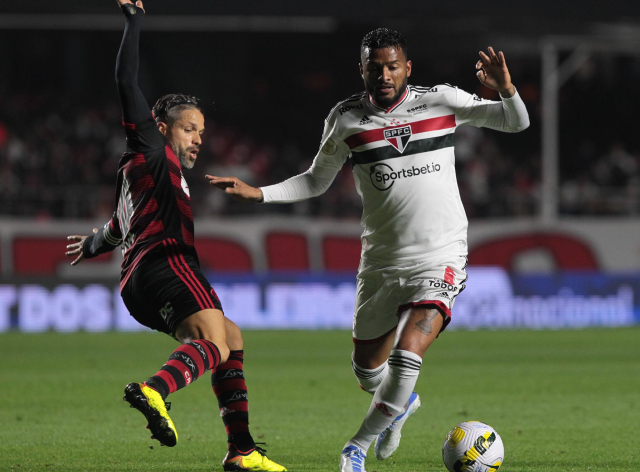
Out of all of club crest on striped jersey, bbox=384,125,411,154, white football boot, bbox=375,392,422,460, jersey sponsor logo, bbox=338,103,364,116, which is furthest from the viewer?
white football boot, bbox=375,392,422,460

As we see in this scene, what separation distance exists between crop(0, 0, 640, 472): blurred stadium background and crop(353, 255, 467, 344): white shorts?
32.8 inches

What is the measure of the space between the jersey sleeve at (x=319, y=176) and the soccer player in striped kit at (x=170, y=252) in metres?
0.52

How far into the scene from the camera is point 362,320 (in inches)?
221

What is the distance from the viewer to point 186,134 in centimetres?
540

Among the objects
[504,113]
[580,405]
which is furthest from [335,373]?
[504,113]

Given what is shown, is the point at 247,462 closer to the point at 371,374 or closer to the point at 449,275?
the point at 371,374

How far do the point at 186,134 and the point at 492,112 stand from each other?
67.3 inches

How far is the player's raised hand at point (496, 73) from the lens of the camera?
5191mm

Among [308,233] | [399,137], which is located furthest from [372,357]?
[308,233]

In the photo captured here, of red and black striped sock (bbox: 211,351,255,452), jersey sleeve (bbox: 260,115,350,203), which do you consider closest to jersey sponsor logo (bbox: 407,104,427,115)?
jersey sleeve (bbox: 260,115,350,203)

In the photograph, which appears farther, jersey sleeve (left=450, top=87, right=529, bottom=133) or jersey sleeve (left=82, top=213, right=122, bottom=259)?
jersey sleeve (left=82, top=213, right=122, bottom=259)

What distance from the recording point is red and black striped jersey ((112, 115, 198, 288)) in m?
5.08

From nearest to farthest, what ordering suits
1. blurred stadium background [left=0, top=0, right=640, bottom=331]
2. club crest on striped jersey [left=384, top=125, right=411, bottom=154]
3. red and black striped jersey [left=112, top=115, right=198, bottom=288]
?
red and black striped jersey [left=112, top=115, right=198, bottom=288]
club crest on striped jersey [left=384, top=125, right=411, bottom=154]
blurred stadium background [left=0, top=0, right=640, bottom=331]

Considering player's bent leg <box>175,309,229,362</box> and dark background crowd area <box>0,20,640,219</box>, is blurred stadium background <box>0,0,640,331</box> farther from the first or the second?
player's bent leg <box>175,309,229,362</box>
